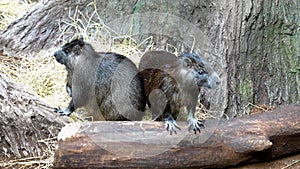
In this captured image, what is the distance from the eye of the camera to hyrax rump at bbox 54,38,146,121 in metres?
4.23

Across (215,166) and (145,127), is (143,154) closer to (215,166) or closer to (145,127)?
(145,127)

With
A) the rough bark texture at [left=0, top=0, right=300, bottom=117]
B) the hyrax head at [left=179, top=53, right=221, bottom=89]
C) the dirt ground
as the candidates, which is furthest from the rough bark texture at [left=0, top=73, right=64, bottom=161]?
the dirt ground

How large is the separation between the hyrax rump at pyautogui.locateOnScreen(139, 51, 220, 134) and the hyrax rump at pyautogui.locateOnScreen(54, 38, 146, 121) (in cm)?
14

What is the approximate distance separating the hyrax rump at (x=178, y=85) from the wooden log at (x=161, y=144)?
100 millimetres

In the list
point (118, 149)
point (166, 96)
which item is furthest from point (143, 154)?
point (166, 96)

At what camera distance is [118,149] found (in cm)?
385

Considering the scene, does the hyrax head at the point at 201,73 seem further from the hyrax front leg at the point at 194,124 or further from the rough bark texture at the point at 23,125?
the rough bark texture at the point at 23,125

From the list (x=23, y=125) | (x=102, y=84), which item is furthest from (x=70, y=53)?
(x=23, y=125)

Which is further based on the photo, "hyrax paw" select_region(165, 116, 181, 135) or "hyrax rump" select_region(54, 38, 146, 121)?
"hyrax rump" select_region(54, 38, 146, 121)

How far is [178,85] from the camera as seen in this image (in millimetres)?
3977

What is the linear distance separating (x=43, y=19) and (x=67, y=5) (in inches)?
12.2

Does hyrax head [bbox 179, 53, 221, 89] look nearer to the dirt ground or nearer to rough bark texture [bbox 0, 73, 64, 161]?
the dirt ground

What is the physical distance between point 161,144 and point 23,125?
4.11 feet

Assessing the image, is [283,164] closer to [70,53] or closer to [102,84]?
[102,84]
